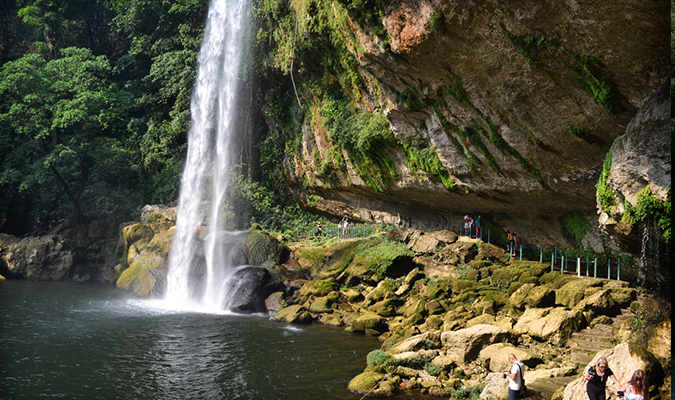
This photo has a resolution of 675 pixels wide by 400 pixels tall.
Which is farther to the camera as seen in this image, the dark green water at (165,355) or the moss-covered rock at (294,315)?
the moss-covered rock at (294,315)

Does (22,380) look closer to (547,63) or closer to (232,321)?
(232,321)

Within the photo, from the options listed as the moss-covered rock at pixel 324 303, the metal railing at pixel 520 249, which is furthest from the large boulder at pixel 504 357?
the moss-covered rock at pixel 324 303

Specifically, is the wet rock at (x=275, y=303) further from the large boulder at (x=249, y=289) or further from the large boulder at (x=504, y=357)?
the large boulder at (x=504, y=357)

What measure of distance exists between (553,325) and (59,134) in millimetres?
35713

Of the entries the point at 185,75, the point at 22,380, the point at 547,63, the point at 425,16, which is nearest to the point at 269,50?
the point at 185,75

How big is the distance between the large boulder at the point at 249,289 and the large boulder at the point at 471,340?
31.2 ft

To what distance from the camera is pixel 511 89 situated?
47.6 ft

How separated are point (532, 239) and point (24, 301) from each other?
22.6 m

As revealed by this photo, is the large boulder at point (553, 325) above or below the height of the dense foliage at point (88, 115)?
below

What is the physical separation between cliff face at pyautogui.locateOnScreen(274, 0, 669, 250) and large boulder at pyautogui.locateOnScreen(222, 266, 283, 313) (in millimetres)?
7782

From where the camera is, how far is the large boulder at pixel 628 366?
8852 millimetres

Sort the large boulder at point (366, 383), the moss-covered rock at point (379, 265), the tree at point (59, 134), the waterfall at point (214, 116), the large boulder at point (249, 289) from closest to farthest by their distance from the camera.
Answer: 1. the large boulder at point (366, 383)
2. the large boulder at point (249, 289)
3. the moss-covered rock at point (379, 265)
4. the waterfall at point (214, 116)
5. the tree at point (59, 134)

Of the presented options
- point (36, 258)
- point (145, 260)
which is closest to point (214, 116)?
point (145, 260)

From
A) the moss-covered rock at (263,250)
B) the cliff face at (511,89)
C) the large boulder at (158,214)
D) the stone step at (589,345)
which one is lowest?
the stone step at (589,345)
